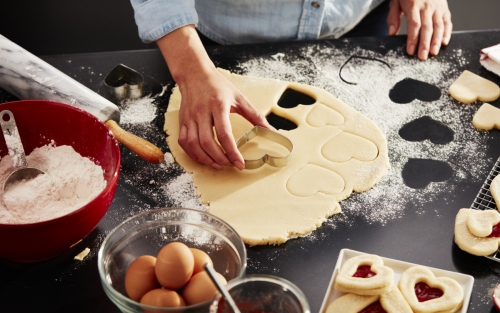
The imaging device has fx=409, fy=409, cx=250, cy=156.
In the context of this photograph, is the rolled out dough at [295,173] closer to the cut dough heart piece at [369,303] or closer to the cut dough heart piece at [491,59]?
the cut dough heart piece at [369,303]

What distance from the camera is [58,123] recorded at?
3.58 feet

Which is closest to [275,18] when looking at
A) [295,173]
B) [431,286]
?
[295,173]

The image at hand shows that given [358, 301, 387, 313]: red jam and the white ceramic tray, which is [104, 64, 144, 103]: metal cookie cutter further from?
[358, 301, 387, 313]: red jam

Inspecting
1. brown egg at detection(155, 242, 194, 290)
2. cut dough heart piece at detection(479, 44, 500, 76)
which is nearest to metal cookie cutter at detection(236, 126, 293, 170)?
brown egg at detection(155, 242, 194, 290)

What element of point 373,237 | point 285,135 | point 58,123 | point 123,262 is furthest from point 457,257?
point 58,123

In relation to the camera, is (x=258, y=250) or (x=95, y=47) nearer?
(x=258, y=250)

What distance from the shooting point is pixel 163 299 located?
718 millimetres

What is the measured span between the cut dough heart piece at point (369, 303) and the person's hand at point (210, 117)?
472 millimetres

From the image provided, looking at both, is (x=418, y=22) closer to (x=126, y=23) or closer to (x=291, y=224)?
(x=291, y=224)

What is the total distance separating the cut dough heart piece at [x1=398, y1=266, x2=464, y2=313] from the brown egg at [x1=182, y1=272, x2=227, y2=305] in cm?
40

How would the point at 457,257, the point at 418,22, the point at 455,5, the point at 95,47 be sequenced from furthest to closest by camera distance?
the point at 455,5 → the point at 95,47 → the point at 418,22 → the point at 457,257

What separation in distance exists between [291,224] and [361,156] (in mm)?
362

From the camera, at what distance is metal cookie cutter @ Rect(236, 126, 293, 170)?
46.9 inches

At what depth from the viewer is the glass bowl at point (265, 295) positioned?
721 mm
